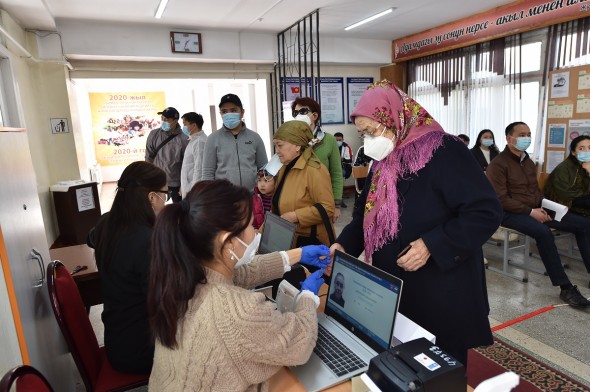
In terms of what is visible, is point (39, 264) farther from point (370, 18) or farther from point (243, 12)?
A: point (370, 18)

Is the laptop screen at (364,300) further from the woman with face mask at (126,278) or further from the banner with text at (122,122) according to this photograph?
the banner with text at (122,122)

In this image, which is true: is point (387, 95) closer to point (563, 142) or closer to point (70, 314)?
point (70, 314)

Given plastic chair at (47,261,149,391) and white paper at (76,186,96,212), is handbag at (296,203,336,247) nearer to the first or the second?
plastic chair at (47,261,149,391)

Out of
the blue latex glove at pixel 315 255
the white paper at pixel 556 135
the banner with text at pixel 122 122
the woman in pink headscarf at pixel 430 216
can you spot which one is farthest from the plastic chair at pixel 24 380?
the banner with text at pixel 122 122

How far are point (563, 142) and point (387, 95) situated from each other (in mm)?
4028

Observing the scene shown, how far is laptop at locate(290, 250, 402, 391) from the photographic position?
108 centimetres

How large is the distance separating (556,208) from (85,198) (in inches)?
195

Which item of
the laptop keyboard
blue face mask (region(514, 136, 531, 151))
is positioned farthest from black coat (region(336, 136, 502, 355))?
blue face mask (region(514, 136, 531, 151))

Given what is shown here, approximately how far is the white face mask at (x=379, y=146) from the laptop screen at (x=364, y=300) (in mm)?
423

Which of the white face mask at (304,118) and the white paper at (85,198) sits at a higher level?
the white face mask at (304,118)

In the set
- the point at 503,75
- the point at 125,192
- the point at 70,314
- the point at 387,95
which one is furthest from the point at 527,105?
the point at 70,314

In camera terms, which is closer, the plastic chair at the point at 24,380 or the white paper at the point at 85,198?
the plastic chair at the point at 24,380

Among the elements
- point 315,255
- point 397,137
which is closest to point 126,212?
point 315,255

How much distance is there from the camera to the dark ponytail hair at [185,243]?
3.24 feet
